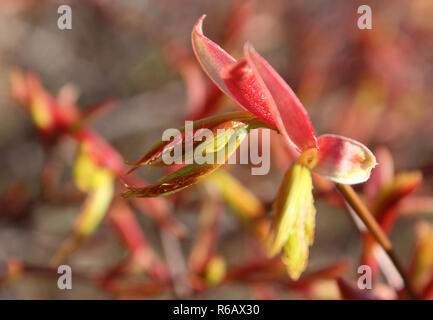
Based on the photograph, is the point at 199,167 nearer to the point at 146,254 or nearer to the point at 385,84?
the point at 146,254

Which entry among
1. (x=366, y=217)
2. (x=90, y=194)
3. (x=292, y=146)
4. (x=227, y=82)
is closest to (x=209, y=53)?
(x=227, y=82)

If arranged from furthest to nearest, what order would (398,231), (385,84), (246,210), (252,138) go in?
(398,231), (385,84), (252,138), (246,210)

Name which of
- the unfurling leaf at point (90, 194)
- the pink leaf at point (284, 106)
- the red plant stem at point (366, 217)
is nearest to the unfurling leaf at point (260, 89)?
the pink leaf at point (284, 106)

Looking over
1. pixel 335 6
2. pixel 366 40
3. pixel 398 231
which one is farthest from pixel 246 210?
pixel 398 231

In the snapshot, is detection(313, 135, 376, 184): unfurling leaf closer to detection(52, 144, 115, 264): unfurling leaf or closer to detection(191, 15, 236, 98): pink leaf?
detection(191, 15, 236, 98): pink leaf

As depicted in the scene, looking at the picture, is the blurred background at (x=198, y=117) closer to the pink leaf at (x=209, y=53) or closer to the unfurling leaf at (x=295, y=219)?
the unfurling leaf at (x=295, y=219)

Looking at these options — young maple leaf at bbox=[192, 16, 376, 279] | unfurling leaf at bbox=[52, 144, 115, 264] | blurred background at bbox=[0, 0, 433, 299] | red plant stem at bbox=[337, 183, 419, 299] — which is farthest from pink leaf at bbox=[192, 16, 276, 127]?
unfurling leaf at bbox=[52, 144, 115, 264]

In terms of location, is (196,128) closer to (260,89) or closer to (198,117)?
(260,89)
